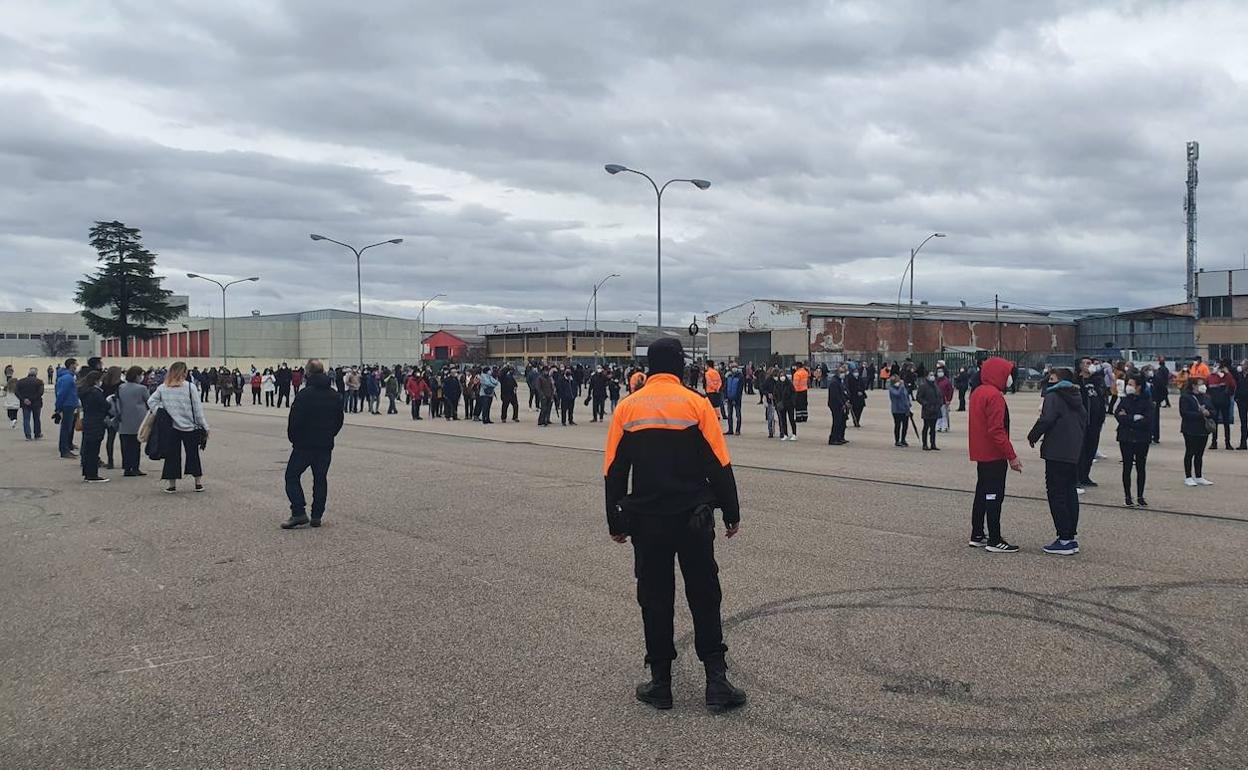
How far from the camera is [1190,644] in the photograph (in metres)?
5.59

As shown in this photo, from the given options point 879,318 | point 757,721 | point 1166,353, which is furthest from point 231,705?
point 1166,353

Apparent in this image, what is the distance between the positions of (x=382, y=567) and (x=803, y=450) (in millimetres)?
12185

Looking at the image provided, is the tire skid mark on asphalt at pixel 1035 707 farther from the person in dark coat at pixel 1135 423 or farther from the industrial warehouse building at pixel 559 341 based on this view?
the industrial warehouse building at pixel 559 341

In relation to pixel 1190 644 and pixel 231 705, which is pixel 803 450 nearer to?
pixel 1190 644

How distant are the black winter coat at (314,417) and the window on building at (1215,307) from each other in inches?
3380

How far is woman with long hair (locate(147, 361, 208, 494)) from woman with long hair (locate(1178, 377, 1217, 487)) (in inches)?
492

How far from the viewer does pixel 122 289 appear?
82.3m

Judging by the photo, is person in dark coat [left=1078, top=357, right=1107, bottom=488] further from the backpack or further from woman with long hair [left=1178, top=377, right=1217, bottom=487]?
the backpack

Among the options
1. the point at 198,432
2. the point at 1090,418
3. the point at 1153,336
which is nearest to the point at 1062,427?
the point at 1090,418

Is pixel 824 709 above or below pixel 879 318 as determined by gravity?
below

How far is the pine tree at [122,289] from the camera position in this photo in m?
81.6

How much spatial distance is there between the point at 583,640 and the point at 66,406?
16472mm

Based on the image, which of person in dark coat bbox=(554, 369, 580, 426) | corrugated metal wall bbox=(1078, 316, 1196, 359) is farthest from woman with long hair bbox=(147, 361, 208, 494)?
corrugated metal wall bbox=(1078, 316, 1196, 359)

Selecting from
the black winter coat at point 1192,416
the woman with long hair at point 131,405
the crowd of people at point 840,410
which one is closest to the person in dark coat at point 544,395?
the crowd of people at point 840,410
